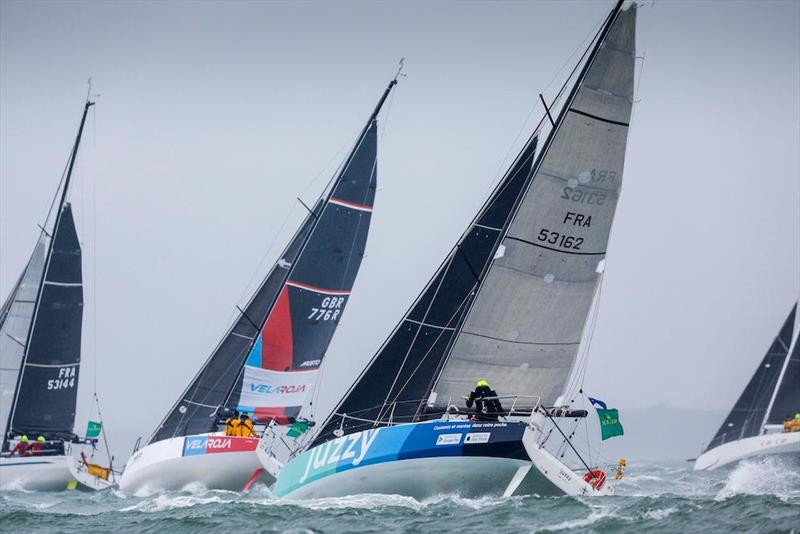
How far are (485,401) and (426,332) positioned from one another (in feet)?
13.1

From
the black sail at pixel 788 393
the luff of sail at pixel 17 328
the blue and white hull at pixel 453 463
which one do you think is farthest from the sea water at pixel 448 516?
the black sail at pixel 788 393

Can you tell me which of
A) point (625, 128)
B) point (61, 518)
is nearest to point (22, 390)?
point (61, 518)

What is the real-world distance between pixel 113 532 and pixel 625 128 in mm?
9805

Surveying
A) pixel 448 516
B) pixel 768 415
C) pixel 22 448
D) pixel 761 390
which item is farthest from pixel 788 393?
pixel 448 516

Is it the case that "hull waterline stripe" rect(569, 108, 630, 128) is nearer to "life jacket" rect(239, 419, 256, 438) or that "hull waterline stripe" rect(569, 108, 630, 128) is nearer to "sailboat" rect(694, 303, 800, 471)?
"life jacket" rect(239, 419, 256, 438)

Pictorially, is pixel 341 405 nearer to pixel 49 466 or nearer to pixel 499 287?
pixel 499 287

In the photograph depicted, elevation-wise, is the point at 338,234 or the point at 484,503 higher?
the point at 338,234

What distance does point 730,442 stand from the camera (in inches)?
1950

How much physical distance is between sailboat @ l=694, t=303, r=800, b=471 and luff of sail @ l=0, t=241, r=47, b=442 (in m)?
23.9

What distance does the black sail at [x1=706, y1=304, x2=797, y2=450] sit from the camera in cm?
4800

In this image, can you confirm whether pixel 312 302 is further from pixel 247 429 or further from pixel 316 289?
pixel 247 429

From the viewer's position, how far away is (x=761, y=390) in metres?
48.8

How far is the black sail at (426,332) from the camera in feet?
75.6

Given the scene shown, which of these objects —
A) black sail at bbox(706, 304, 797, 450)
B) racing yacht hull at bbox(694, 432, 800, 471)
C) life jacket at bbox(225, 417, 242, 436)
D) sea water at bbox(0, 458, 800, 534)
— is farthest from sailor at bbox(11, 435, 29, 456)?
black sail at bbox(706, 304, 797, 450)
